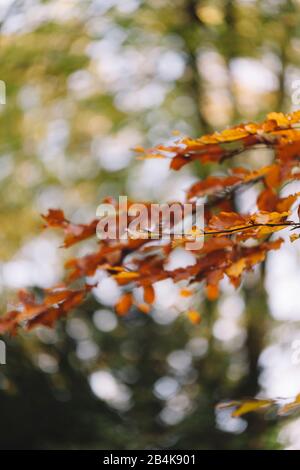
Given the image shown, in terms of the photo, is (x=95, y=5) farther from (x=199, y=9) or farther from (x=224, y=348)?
(x=224, y=348)

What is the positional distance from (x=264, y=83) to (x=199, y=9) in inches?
28.5

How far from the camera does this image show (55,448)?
272cm

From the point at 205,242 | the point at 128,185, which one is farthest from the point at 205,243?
the point at 128,185

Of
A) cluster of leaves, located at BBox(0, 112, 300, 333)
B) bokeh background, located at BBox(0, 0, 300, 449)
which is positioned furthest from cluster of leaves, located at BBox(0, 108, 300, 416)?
bokeh background, located at BBox(0, 0, 300, 449)

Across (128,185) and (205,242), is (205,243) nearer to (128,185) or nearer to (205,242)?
(205,242)

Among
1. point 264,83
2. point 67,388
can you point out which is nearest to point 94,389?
point 67,388

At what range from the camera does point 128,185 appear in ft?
13.0

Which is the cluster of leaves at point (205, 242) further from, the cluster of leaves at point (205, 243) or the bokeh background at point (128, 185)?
the bokeh background at point (128, 185)

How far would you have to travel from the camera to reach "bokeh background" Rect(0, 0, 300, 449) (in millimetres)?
2912

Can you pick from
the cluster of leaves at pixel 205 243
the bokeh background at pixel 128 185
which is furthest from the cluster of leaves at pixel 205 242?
the bokeh background at pixel 128 185

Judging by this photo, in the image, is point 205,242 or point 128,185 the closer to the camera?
point 205,242

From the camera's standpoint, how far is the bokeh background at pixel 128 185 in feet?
9.55

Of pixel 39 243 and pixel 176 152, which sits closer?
pixel 176 152
